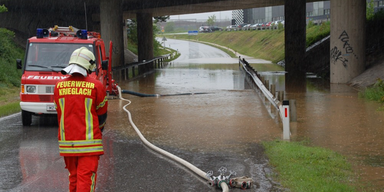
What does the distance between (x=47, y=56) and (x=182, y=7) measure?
29740 millimetres

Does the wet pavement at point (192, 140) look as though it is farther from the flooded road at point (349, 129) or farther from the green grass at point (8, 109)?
the green grass at point (8, 109)

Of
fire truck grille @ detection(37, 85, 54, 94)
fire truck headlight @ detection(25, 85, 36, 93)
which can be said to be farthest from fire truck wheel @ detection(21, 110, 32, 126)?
fire truck grille @ detection(37, 85, 54, 94)

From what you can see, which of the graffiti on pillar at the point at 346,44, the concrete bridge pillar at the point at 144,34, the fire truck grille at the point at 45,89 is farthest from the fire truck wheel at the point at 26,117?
the concrete bridge pillar at the point at 144,34

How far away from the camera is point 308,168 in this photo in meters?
7.96

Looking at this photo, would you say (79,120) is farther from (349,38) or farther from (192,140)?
(349,38)

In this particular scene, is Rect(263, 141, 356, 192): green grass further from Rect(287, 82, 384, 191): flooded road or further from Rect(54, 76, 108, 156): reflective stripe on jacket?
Rect(54, 76, 108, 156): reflective stripe on jacket

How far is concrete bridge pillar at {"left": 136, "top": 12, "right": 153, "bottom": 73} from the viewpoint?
4873 centimetres

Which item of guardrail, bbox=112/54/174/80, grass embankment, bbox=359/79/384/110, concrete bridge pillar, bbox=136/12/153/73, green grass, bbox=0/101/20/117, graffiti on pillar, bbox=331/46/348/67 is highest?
concrete bridge pillar, bbox=136/12/153/73

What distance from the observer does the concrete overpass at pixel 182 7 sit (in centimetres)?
2288

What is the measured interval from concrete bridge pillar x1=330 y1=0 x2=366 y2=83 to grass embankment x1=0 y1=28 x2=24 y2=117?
13.9 m

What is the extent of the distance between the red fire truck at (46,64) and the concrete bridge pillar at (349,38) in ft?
41.2

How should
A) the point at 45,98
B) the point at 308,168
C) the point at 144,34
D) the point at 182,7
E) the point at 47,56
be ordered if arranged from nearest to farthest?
the point at 308,168, the point at 45,98, the point at 47,56, the point at 182,7, the point at 144,34

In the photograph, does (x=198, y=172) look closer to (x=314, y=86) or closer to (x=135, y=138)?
(x=135, y=138)

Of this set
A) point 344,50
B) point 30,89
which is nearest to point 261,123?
point 30,89
